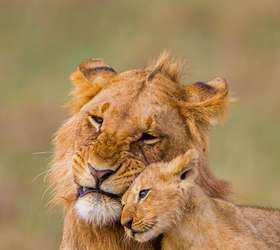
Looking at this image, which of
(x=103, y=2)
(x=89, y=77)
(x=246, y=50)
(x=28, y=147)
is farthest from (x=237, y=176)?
(x=89, y=77)

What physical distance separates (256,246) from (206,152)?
28.4 inches

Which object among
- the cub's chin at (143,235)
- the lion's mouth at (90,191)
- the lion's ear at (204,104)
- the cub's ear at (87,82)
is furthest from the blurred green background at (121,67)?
the cub's chin at (143,235)

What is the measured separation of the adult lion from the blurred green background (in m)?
4.89

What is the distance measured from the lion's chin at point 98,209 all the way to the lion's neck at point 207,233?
0.26 metres

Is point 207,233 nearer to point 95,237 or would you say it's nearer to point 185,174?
point 185,174

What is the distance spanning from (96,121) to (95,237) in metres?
0.56

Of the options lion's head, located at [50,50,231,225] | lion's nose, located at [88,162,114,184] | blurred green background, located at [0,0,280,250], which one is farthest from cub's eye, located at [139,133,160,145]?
blurred green background, located at [0,0,280,250]

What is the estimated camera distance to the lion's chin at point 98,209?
7.36 metres

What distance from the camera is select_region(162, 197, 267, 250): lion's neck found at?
7.45m

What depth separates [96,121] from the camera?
7727 mm

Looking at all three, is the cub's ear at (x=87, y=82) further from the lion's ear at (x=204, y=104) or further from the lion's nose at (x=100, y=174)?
the lion's nose at (x=100, y=174)

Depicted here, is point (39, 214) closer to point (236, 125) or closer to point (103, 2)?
point (236, 125)

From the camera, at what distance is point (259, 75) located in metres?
16.1

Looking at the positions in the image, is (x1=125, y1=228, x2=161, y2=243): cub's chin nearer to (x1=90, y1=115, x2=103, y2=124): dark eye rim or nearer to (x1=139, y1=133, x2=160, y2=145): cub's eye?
(x1=139, y1=133, x2=160, y2=145): cub's eye
